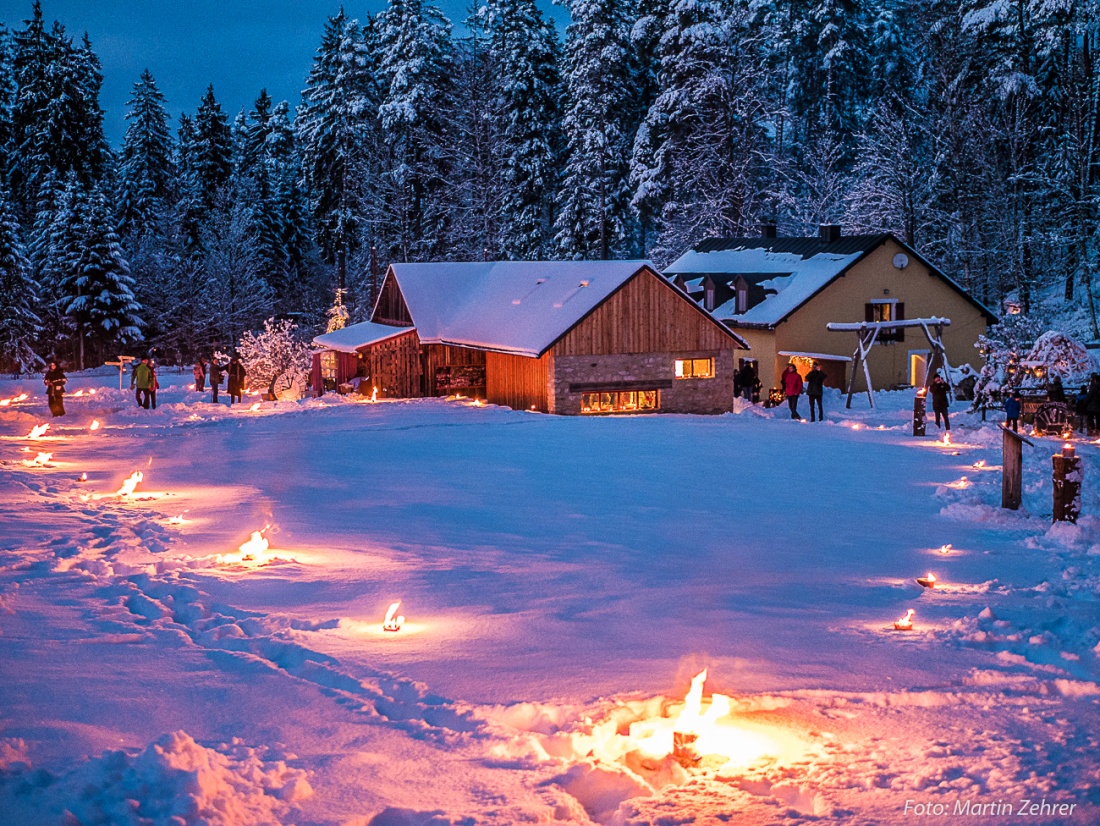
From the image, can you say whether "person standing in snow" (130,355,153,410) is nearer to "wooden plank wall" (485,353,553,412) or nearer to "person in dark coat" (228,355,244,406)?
"person in dark coat" (228,355,244,406)

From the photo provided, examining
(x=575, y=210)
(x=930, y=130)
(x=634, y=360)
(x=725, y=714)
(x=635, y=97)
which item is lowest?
(x=725, y=714)

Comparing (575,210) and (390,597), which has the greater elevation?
(575,210)

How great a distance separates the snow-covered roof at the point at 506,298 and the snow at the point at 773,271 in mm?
7825

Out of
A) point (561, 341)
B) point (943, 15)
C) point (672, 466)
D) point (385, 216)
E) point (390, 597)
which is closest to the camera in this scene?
point (390, 597)

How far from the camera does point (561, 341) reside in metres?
29.2

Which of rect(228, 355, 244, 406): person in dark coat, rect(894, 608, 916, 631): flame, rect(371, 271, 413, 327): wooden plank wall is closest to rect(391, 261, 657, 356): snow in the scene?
rect(371, 271, 413, 327): wooden plank wall

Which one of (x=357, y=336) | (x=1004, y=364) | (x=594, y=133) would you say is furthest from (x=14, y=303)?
(x=1004, y=364)

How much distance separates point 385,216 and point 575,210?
33.5 feet

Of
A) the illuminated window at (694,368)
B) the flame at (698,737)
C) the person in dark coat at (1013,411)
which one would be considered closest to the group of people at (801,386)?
the illuminated window at (694,368)

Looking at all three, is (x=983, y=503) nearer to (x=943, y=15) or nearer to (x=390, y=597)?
(x=390, y=597)

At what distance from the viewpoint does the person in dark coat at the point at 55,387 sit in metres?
26.8

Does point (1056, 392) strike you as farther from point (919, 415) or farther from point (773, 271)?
point (773, 271)

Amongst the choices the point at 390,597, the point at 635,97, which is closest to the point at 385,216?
the point at 635,97

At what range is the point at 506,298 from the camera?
3544 centimetres
